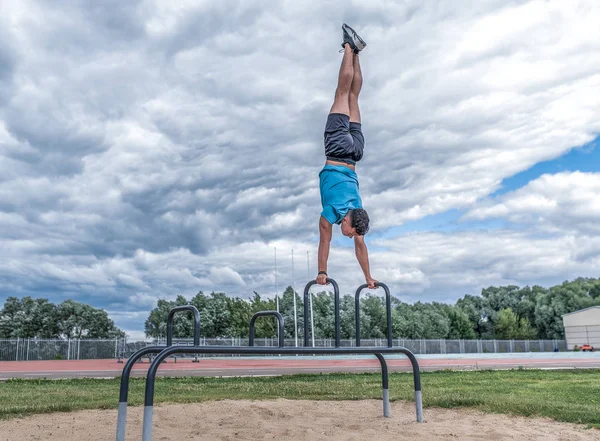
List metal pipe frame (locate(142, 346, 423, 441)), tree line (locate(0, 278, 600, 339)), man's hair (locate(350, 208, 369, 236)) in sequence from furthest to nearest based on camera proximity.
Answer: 1. tree line (locate(0, 278, 600, 339))
2. man's hair (locate(350, 208, 369, 236))
3. metal pipe frame (locate(142, 346, 423, 441))

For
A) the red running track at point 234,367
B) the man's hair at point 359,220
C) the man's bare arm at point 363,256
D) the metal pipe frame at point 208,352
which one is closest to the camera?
the metal pipe frame at point 208,352

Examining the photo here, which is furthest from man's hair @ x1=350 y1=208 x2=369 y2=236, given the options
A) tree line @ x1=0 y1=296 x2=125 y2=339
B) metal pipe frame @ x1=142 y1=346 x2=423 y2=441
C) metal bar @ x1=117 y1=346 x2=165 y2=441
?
tree line @ x1=0 y1=296 x2=125 y2=339

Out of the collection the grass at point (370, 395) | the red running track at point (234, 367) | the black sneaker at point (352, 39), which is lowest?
the red running track at point (234, 367)

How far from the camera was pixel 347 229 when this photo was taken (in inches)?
205

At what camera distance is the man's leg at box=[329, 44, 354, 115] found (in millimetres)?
5230

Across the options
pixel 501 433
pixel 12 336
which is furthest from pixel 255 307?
pixel 501 433

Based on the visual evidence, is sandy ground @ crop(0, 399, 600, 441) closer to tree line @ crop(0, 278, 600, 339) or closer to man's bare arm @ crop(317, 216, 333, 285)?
man's bare arm @ crop(317, 216, 333, 285)

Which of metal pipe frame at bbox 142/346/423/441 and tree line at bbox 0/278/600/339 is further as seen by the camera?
tree line at bbox 0/278/600/339

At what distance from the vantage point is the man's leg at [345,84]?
5.23 m

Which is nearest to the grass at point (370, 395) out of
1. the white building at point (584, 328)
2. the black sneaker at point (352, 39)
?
the black sneaker at point (352, 39)

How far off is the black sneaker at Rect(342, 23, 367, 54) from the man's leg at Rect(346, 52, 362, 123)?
83 millimetres

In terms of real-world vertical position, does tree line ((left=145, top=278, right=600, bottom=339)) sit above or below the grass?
above

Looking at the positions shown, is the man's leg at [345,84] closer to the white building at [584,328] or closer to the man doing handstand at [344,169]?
the man doing handstand at [344,169]

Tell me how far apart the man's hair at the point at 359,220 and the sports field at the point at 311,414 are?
1886 mm
